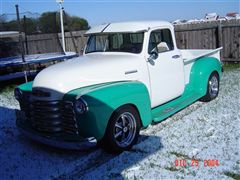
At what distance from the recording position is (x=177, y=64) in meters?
6.22

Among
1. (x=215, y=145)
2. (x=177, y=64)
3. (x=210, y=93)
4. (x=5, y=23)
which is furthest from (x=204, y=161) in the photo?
(x=5, y=23)

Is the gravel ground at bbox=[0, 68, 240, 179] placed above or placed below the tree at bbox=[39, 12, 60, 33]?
below

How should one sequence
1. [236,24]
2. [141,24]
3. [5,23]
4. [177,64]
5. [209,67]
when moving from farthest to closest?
[5,23] < [236,24] < [209,67] < [177,64] < [141,24]

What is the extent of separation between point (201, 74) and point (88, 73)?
306 cm

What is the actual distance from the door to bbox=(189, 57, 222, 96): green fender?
0.51m

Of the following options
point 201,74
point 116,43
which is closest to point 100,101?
point 116,43

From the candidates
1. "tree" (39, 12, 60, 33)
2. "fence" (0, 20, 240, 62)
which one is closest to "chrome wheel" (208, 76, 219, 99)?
"fence" (0, 20, 240, 62)

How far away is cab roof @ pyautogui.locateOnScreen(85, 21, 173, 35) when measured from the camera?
5696 mm

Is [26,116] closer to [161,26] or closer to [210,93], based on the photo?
[161,26]

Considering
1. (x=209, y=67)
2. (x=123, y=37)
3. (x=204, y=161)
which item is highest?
(x=123, y=37)

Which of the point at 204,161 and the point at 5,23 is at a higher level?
the point at 5,23

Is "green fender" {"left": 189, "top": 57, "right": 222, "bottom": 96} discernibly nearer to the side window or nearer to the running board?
the running board

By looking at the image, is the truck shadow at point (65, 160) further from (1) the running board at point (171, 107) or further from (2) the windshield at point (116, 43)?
(2) the windshield at point (116, 43)

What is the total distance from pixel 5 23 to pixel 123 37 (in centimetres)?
963
